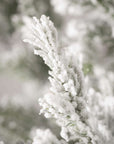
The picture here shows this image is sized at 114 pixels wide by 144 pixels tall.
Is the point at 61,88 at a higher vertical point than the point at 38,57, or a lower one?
lower

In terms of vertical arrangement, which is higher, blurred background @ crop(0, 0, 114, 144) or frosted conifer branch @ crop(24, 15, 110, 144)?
blurred background @ crop(0, 0, 114, 144)

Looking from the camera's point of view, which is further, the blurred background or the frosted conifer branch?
the blurred background

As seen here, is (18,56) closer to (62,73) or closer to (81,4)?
(81,4)

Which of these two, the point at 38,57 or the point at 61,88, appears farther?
the point at 38,57

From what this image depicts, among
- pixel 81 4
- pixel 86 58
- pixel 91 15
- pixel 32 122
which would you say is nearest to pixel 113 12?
pixel 81 4
